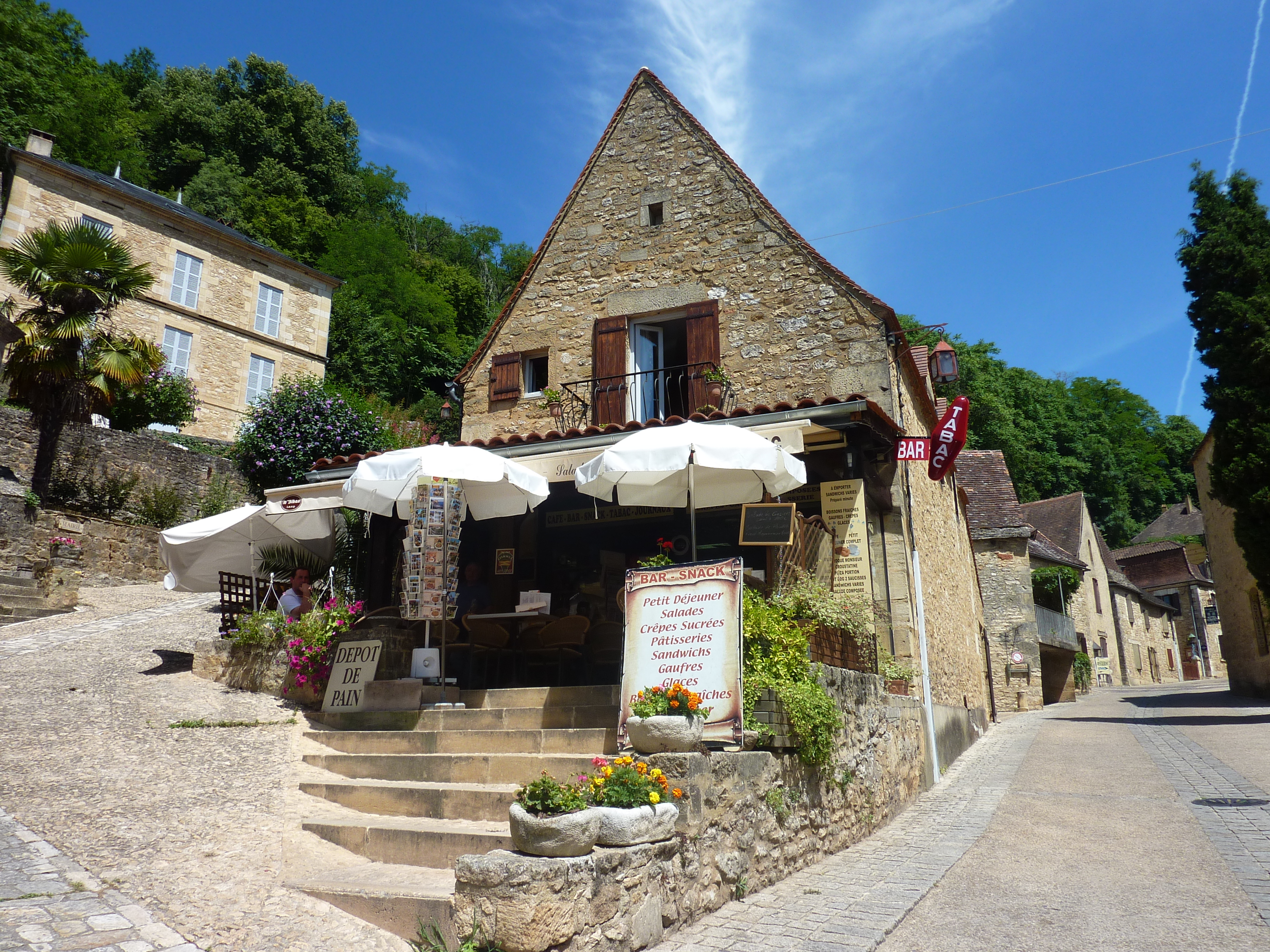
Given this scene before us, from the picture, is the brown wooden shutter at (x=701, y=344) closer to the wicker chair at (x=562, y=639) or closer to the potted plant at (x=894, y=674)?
the wicker chair at (x=562, y=639)

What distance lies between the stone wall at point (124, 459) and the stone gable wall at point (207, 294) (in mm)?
5704

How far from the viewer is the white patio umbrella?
22.7ft

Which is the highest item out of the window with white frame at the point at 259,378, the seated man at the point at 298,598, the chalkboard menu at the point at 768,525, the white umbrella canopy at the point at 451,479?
the window with white frame at the point at 259,378

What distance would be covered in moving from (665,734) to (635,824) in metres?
0.75

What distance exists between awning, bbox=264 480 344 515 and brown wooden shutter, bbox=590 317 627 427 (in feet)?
12.1

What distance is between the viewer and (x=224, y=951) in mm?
3600

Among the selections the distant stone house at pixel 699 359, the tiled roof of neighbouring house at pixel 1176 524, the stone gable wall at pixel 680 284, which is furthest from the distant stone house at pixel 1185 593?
the stone gable wall at pixel 680 284

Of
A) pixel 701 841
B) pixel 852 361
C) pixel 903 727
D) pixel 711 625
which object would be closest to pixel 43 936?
pixel 701 841

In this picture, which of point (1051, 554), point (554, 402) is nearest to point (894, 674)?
point (554, 402)

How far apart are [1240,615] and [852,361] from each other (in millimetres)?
16922

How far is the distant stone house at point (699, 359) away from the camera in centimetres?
924

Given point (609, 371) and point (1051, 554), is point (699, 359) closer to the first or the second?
point (609, 371)

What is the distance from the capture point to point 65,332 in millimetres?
14406

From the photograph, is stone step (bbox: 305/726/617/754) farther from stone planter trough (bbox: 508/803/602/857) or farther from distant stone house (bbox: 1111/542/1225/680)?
distant stone house (bbox: 1111/542/1225/680)
